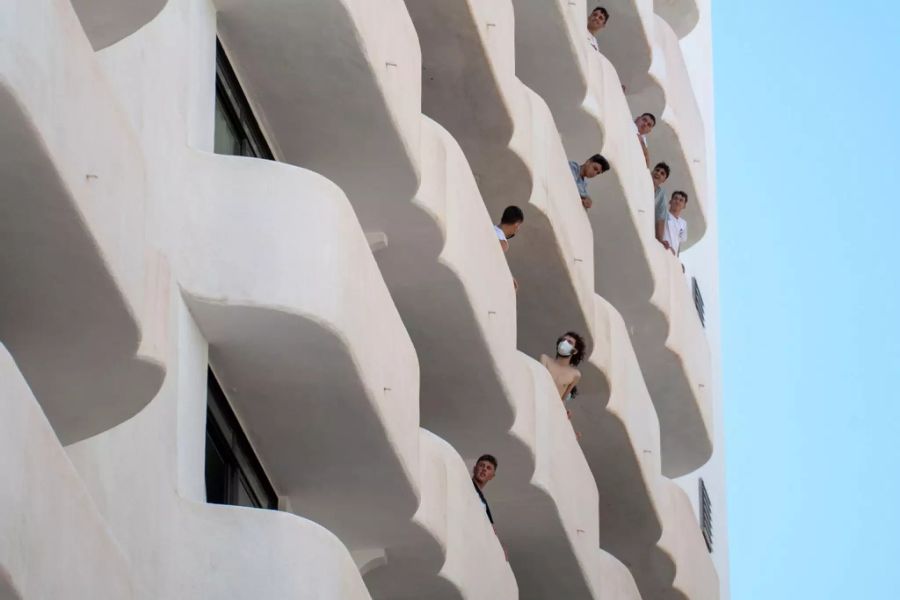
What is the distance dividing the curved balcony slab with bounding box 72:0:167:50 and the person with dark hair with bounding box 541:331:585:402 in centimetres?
1249

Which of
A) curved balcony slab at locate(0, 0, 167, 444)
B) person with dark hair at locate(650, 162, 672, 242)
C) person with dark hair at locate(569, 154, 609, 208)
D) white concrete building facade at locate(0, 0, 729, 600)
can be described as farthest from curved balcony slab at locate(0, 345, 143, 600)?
person with dark hair at locate(650, 162, 672, 242)

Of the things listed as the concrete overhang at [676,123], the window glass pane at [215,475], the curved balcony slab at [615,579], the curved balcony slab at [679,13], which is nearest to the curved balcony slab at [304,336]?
the window glass pane at [215,475]

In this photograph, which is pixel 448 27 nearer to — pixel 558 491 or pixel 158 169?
pixel 558 491

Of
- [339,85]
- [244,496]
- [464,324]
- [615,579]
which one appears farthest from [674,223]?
[244,496]

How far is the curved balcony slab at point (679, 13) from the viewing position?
42.2 meters

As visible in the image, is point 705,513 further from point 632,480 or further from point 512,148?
point 512,148

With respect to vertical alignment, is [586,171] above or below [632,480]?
above

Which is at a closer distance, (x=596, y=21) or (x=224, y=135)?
(x=224, y=135)

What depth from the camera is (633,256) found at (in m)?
34.8

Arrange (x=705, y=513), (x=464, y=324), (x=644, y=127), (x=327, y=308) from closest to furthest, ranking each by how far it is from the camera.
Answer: (x=327, y=308), (x=464, y=324), (x=644, y=127), (x=705, y=513)

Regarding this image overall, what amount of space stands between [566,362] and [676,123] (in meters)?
10.5

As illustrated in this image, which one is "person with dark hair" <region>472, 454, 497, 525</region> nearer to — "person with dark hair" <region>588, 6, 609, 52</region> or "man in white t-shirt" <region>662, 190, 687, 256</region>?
"person with dark hair" <region>588, 6, 609, 52</region>

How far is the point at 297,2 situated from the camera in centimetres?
2139

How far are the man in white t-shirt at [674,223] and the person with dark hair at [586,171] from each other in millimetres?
3334
